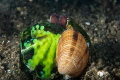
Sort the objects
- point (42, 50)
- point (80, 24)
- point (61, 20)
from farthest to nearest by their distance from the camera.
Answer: point (80, 24)
point (61, 20)
point (42, 50)

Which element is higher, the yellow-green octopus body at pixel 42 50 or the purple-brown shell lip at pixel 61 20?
the purple-brown shell lip at pixel 61 20

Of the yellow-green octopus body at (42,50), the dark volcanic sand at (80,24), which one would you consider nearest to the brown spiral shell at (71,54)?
the yellow-green octopus body at (42,50)

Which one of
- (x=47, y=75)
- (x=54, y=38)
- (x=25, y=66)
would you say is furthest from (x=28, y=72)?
(x=54, y=38)

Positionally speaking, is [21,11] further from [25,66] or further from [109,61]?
[109,61]

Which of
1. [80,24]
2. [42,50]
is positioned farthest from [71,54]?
[80,24]

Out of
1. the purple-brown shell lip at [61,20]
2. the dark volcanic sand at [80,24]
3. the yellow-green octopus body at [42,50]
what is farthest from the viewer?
the purple-brown shell lip at [61,20]

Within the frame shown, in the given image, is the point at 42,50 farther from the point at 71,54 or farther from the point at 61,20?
the point at 61,20

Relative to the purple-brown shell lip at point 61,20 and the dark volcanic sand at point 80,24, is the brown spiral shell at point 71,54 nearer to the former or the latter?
the dark volcanic sand at point 80,24
